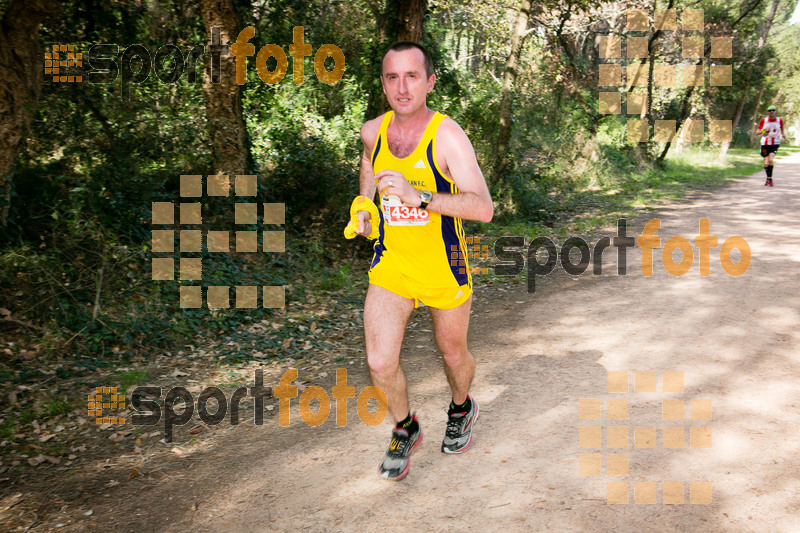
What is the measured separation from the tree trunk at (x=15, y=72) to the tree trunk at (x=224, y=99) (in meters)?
1.99

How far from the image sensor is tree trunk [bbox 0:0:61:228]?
21.6ft

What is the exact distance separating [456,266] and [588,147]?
15.3 meters

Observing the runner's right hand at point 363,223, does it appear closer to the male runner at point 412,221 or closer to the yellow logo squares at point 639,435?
the male runner at point 412,221

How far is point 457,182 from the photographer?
348 centimetres

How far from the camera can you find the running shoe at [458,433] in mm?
4129

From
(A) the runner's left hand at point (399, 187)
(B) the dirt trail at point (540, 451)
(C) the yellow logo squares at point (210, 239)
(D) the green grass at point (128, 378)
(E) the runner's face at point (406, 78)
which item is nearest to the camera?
(A) the runner's left hand at point (399, 187)

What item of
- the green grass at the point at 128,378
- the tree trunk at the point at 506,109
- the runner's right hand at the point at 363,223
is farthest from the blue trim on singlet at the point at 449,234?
the tree trunk at the point at 506,109

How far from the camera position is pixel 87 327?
20.4ft

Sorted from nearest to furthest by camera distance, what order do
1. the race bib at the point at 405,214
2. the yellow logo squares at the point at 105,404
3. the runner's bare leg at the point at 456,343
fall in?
the race bib at the point at 405,214
the runner's bare leg at the point at 456,343
the yellow logo squares at the point at 105,404

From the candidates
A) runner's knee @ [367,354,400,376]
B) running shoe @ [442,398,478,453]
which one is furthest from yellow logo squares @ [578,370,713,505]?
runner's knee @ [367,354,400,376]

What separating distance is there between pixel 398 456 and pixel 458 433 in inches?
19.1

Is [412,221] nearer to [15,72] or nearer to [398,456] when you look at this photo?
[398,456]

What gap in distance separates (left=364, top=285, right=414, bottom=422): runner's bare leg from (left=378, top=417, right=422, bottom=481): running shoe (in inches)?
16.0

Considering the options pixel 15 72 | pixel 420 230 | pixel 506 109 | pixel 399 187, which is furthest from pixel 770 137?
pixel 15 72
